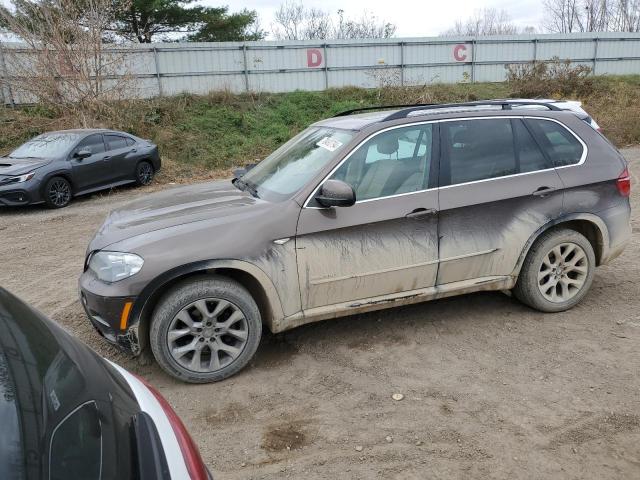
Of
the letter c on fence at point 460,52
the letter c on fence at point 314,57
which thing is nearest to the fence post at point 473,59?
the letter c on fence at point 460,52

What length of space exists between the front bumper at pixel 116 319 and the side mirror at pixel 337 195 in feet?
4.79

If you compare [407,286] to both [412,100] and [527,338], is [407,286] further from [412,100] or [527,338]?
[412,100]

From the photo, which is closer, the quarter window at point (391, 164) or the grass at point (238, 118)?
the quarter window at point (391, 164)

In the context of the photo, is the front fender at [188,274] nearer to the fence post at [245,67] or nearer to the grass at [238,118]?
the grass at [238,118]

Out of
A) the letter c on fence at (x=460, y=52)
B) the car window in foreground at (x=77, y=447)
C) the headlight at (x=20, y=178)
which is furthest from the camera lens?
the letter c on fence at (x=460, y=52)

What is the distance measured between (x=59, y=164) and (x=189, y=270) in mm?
8525

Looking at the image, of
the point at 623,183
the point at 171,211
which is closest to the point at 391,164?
the point at 171,211

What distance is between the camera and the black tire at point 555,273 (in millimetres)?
4441

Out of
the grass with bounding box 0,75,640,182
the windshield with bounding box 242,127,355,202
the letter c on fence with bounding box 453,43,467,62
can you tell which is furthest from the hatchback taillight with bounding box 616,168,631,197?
the letter c on fence with bounding box 453,43,467,62

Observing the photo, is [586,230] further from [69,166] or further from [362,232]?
[69,166]

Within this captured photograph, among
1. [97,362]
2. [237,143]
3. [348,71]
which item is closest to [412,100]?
[348,71]

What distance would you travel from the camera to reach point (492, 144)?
434 centimetres

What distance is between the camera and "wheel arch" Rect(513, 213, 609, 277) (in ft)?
14.3

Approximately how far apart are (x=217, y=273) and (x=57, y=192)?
27.2 ft
